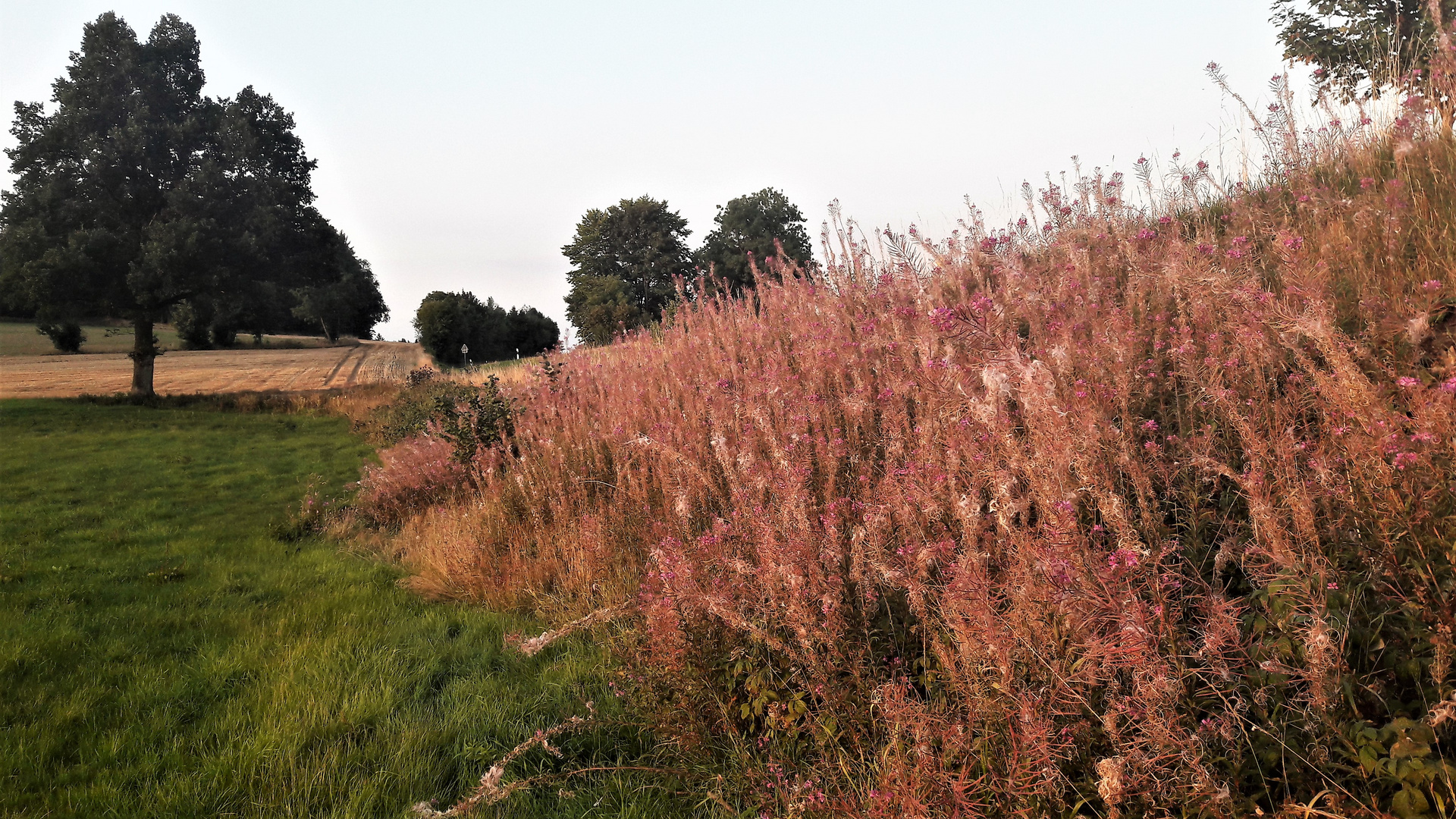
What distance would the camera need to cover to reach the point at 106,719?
358 cm

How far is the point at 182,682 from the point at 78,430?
16987mm

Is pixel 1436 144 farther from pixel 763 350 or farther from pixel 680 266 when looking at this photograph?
pixel 680 266

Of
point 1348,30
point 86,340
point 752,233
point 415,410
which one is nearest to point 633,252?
point 752,233

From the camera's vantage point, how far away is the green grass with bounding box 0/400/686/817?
2893mm

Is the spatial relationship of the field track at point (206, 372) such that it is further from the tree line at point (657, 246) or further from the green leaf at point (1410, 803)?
the green leaf at point (1410, 803)

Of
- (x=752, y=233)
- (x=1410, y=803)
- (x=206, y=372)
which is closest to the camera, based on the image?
(x=1410, y=803)

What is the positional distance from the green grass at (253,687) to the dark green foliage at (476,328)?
2628 cm

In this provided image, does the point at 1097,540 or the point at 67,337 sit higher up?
the point at 67,337

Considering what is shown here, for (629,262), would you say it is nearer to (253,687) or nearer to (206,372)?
(206,372)

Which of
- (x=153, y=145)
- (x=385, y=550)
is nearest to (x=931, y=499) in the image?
(x=385, y=550)

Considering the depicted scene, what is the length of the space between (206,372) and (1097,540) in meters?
32.4

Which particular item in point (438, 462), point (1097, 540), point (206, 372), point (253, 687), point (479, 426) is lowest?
point (253, 687)

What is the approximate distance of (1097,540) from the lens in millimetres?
2252

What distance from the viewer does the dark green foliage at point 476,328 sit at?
38469mm
